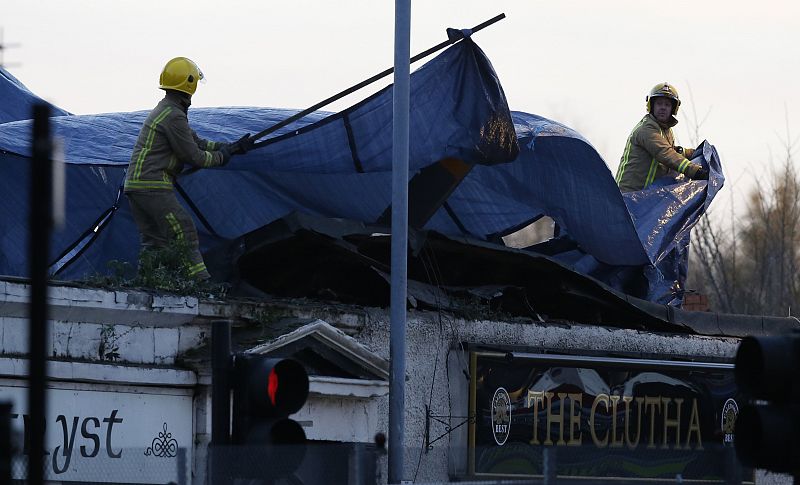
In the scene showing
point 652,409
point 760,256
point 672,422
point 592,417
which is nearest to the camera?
point 592,417

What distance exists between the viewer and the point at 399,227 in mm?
12500

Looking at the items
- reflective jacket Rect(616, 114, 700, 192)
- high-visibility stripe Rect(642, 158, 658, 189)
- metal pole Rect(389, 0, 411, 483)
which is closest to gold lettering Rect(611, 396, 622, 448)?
metal pole Rect(389, 0, 411, 483)

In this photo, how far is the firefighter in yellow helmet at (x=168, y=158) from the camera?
1302cm

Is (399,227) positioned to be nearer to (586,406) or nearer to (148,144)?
(148,144)

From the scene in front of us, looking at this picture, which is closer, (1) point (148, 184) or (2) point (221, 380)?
(2) point (221, 380)

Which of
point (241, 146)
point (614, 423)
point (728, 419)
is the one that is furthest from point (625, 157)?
point (241, 146)

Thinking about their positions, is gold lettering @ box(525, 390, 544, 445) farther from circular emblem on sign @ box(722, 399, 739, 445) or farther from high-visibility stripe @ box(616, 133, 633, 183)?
high-visibility stripe @ box(616, 133, 633, 183)

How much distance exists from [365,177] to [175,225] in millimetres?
2161

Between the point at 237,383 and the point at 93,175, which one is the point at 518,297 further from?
the point at 237,383

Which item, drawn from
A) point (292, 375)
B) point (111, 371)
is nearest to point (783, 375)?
point (292, 375)

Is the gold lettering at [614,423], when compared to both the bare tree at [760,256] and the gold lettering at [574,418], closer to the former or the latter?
the gold lettering at [574,418]

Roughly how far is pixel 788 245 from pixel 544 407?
23837mm

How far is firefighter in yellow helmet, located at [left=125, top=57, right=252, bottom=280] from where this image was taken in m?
13.0

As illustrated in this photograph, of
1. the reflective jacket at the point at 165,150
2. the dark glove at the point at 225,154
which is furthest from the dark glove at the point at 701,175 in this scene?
the reflective jacket at the point at 165,150
